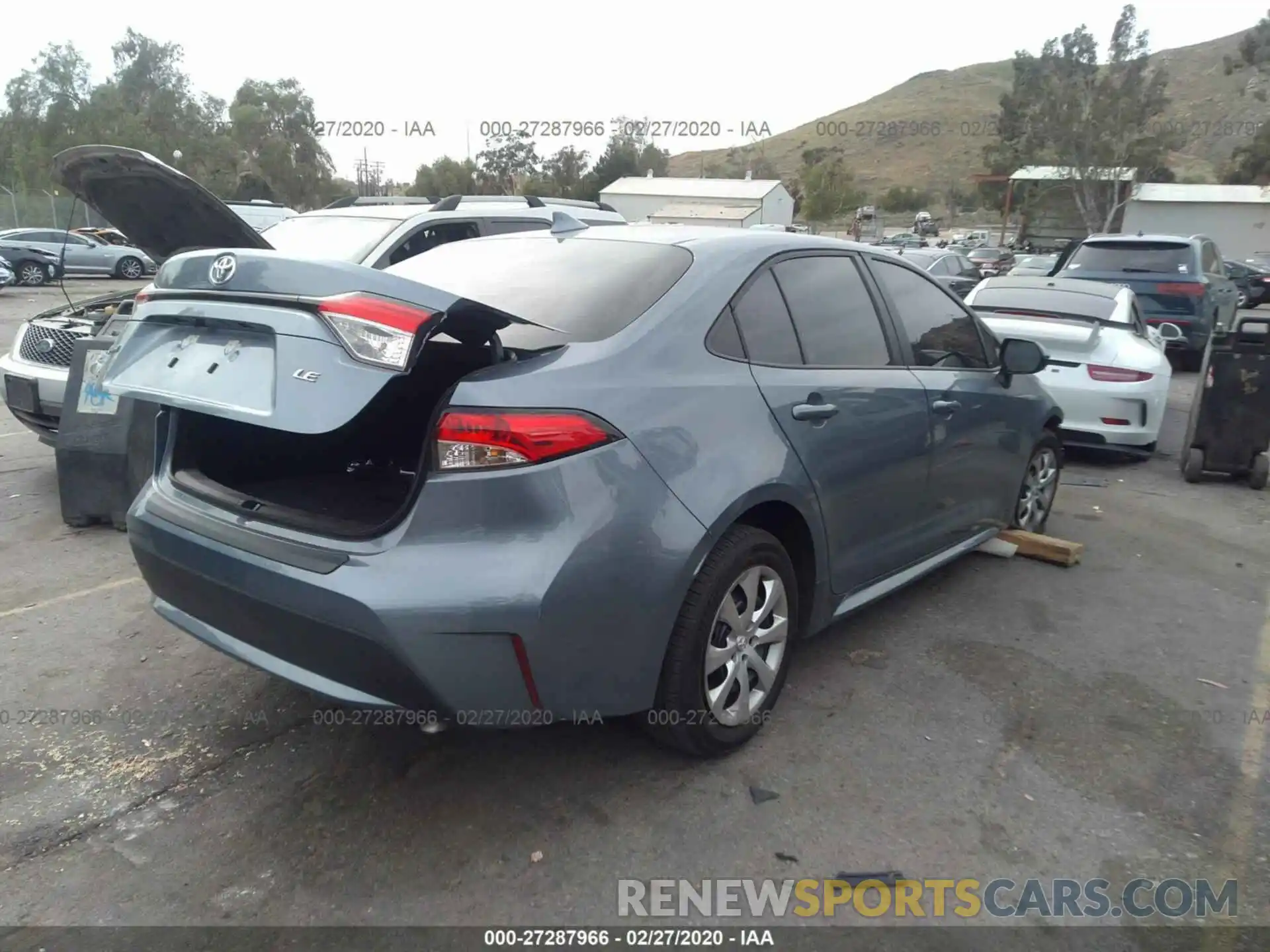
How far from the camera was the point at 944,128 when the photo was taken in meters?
127

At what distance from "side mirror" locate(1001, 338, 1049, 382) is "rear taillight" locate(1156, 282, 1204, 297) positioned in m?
8.28

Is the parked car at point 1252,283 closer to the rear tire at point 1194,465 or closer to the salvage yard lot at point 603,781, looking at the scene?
the rear tire at point 1194,465

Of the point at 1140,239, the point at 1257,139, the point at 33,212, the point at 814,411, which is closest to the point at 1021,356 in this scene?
the point at 814,411

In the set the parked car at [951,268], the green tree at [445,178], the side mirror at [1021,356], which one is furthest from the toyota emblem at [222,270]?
the green tree at [445,178]

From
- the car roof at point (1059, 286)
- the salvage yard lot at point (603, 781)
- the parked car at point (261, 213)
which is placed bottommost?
the salvage yard lot at point (603, 781)

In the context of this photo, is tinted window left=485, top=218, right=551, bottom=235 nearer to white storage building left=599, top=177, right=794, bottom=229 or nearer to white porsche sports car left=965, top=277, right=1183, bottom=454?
white porsche sports car left=965, top=277, right=1183, bottom=454

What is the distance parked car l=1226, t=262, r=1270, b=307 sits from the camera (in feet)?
75.6

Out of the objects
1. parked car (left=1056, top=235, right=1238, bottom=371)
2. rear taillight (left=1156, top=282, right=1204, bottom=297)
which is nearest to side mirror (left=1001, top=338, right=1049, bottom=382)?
parked car (left=1056, top=235, right=1238, bottom=371)

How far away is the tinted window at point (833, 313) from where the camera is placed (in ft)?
11.1

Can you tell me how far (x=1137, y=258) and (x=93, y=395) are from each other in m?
11.6

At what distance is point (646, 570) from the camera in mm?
2537

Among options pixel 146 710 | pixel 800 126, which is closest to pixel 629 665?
pixel 146 710

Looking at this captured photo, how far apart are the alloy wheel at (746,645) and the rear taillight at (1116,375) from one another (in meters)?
4.93

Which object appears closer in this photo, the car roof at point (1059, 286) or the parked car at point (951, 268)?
the car roof at point (1059, 286)
